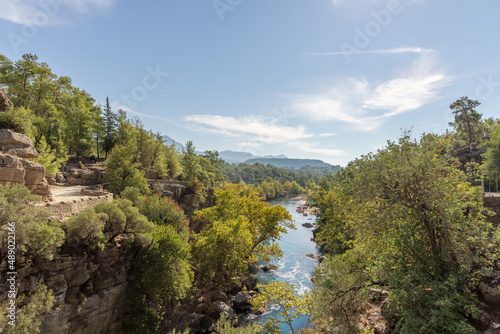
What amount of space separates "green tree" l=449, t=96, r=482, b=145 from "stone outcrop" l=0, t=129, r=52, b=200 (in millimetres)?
67574

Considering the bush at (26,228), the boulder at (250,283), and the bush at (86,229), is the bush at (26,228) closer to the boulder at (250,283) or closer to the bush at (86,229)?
the bush at (86,229)

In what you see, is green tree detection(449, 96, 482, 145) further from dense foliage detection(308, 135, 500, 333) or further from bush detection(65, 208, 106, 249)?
bush detection(65, 208, 106, 249)

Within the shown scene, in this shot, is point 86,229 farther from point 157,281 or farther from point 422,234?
point 422,234

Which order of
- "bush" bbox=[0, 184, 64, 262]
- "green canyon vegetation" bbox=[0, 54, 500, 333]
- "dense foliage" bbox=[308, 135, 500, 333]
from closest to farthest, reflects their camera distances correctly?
"dense foliage" bbox=[308, 135, 500, 333] < "green canyon vegetation" bbox=[0, 54, 500, 333] < "bush" bbox=[0, 184, 64, 262]

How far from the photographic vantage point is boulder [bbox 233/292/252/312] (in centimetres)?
2147

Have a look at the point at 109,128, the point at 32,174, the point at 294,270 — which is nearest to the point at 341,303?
the point at 32,174

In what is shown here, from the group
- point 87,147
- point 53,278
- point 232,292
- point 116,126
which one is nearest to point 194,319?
point 232,292

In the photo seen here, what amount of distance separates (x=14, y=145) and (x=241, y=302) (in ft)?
71.5

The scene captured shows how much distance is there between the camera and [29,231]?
10.7 m

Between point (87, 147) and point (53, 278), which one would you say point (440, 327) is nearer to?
point (53, 278)

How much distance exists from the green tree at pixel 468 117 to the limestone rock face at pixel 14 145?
6823 centimetres

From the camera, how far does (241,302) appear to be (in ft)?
71.4

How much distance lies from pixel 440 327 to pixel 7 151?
2387 cm

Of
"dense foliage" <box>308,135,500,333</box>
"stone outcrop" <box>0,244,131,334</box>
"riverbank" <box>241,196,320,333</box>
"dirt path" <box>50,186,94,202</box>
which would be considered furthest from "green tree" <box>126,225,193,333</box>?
"dense foliage" <box>308,135,500,333</box>
